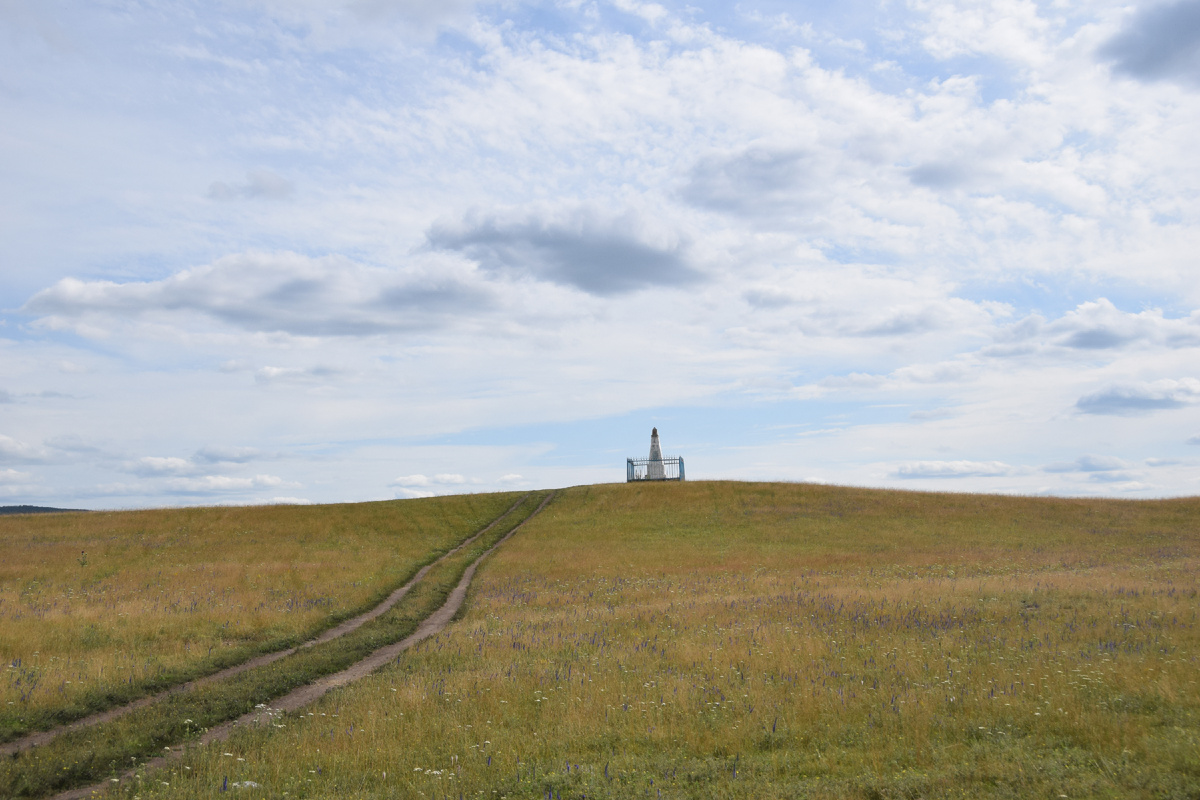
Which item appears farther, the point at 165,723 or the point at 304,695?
the point at 304,695

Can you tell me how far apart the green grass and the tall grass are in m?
1.63

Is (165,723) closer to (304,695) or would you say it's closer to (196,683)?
(304,695)

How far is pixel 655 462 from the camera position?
85.2 m

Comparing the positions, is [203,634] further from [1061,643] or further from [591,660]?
[1061,643]

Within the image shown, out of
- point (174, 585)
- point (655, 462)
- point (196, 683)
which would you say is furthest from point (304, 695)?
point (655, 462)

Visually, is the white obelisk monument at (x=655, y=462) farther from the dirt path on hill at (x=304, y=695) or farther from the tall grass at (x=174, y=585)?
the dirt path on hill at (x=304, y=695)

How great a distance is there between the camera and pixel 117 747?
11008 mm

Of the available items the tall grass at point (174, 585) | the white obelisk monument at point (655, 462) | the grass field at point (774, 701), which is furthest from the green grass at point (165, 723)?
the white obelisk monument at point (655, 462)

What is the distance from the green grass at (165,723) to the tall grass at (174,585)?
163cm

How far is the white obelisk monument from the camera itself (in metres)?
84.6

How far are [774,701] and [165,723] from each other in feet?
35.1

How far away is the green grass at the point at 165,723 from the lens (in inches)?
389

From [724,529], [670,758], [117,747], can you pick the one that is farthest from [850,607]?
[724,529]

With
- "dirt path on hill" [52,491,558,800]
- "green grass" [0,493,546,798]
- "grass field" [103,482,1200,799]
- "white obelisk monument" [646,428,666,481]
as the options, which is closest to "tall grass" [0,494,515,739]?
"green grass" [0,493,546,798]
